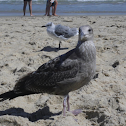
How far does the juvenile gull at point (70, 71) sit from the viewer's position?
2662mm

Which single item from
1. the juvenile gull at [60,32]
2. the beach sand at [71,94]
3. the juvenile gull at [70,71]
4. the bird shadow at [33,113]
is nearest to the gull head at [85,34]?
the juvenile gull at [70,71]

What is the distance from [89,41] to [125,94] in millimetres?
1068

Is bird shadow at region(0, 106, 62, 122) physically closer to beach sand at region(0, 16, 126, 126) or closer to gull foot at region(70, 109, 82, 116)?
beach sand at region(0, 16, 126, 126)

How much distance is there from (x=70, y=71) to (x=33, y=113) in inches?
32.8

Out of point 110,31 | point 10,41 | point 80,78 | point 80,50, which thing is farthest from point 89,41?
point 110,31

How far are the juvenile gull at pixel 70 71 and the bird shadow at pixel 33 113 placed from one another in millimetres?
255

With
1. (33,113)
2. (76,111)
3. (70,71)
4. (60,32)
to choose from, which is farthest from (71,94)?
(60,32)

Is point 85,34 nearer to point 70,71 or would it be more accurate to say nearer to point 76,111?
point 70,71

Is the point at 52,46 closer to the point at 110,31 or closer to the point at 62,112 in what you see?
the point at 110,31

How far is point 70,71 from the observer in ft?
8.87

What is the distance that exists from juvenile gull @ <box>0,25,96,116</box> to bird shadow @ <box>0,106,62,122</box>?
255 millimetres

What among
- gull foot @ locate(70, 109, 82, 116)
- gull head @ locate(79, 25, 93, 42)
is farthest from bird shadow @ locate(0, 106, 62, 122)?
gull head @ locate(79, 25, 93, 42)

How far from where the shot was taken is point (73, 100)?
327 cm

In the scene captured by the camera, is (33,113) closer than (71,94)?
Yes
